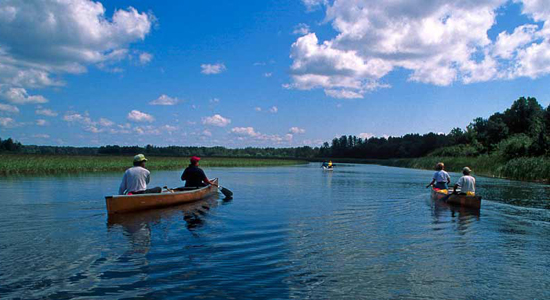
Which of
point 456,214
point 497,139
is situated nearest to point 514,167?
point 456,214

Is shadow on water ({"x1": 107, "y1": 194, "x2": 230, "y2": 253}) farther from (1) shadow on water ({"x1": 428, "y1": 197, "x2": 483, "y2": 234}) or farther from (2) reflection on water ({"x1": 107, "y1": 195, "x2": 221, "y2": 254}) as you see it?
(1) shadow on water ({"x1": 428, "y1": 197, "x2": 483, "y2": 234})

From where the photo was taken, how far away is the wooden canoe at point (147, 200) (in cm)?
1289

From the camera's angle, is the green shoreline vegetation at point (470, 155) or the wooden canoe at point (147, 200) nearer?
the wooden canoe at point (147, 200)

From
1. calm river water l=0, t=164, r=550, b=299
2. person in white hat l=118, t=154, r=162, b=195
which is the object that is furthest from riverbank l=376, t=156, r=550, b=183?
person in white hat l=118, t=154, r=162, b=195

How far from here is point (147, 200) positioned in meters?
14.2

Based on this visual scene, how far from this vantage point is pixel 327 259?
27.3ft

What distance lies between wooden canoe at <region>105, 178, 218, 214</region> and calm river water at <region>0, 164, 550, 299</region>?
1.46 ft

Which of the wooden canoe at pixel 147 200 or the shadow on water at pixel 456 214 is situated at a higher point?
the wooden canoe at pixel 147 200

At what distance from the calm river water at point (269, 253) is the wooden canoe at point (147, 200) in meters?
0.44

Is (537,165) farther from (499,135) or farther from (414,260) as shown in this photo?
(499,135)

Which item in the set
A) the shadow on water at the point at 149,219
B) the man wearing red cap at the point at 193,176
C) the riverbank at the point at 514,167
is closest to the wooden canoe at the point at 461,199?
the shadow on water at the point at 149,219

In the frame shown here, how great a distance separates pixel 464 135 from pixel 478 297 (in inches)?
3888

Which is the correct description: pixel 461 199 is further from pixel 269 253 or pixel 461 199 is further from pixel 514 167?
pixel 514 167

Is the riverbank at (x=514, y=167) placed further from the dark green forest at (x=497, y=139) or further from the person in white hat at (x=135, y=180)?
the person in white hat at (x=135, y=180)
